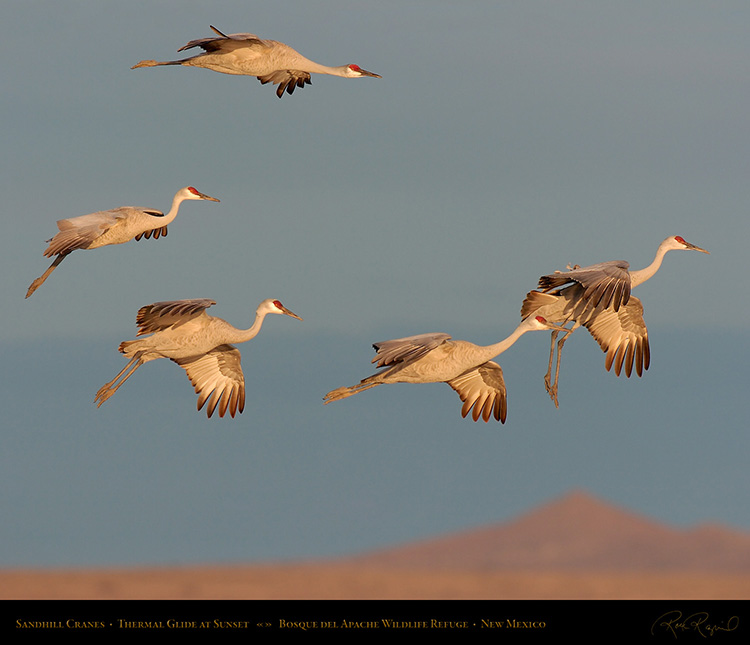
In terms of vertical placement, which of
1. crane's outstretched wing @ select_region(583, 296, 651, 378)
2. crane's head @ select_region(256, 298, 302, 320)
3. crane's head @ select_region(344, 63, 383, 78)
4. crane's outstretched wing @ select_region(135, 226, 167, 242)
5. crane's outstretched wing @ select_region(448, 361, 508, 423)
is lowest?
crane's outstretched wing @ select_region(448, 361, 508, 423)

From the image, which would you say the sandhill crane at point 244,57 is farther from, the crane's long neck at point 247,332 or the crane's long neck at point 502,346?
the crane's long neck at point 502,346

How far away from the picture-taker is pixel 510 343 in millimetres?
19531

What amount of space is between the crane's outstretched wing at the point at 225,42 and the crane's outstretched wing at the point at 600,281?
5.15 m

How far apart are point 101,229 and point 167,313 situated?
209cm

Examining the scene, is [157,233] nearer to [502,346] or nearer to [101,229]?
[101,229]

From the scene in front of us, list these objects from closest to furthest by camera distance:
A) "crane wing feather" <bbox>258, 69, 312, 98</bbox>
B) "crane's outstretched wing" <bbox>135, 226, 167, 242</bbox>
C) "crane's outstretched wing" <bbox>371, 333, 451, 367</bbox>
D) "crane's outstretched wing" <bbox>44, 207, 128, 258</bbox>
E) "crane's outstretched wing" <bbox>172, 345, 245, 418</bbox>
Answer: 1. "crane's outstretched wing" <bbox>371, 333, 451, 367</bbox>
2. "crane's outstretched wing" <bbox>44, 207, 128, 258</bbox>
3. "crane's outstretched wing" <bbox>172, 345, 245, 418</bbox>
4. "crane's outstretched wing" <bbox>135, 226, 167, 242</bbox>
5. "crane wing feather" <bbox>258, 69, 312, 98</bbox>

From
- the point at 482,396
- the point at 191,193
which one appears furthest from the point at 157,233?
the point at 482,396

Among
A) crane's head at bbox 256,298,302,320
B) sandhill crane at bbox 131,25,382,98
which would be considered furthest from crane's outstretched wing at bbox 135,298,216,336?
sandhill crane at bbox 131,25,382,98

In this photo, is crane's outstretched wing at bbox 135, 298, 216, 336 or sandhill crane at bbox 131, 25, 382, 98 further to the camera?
sandhill crane at bbox 131, 25, 382, 98

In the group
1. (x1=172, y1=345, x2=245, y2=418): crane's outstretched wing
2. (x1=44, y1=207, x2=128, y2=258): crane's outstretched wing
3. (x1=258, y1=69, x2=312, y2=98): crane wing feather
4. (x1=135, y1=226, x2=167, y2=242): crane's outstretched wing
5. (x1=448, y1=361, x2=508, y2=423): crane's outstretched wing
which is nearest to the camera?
(x1=44, y1=207, x2=128, y2=258): crane's outstretched wing

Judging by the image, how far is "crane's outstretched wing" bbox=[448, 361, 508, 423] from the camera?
811 inches

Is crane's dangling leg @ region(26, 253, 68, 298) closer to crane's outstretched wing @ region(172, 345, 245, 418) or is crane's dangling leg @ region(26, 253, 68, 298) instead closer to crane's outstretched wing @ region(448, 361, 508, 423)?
crane's outstretched wing @ region(172, 345, 245, 418)

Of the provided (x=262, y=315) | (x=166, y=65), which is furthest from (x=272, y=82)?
(x=262, y=315)
